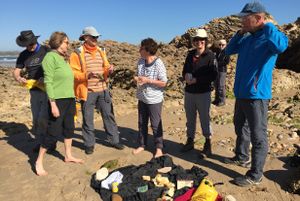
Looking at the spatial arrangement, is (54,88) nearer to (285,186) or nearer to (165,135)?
(165,135)

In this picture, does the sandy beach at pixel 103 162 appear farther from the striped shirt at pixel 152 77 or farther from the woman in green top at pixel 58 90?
the striped shirt at pixel 152 77

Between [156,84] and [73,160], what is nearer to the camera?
[156,84]

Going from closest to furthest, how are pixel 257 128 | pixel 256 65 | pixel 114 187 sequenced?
1. pixel 256 65
2. pixel 257 128
3. pixel 114 187

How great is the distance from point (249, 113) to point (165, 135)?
9.53ft

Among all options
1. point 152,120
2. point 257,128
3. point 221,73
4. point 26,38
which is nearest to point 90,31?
point 26,38

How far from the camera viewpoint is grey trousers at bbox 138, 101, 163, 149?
227 inches

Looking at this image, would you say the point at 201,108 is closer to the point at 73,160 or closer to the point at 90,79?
the point at 90,79

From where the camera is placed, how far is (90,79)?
18.9ft

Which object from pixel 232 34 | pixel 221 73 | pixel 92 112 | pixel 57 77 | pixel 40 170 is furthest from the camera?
pixel 232 34

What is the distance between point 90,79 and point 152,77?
1060 mm

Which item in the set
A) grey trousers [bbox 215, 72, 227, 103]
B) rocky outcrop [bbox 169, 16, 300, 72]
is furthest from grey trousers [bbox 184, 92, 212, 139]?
rocky outcrop [bbox 169, 16, 300, 72]

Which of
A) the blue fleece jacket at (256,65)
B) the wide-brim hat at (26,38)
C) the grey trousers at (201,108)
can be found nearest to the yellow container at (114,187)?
the grey trousers at (201,108)

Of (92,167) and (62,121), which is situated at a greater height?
(62,121)

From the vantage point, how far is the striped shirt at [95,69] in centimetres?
571
